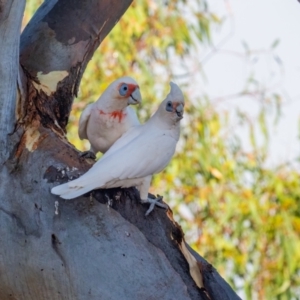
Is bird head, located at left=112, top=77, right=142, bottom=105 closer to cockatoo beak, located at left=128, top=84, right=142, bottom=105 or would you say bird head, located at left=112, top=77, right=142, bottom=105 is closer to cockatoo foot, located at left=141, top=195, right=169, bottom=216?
cockatoo beak, located at left=128, top=84, right=142, bottom=105

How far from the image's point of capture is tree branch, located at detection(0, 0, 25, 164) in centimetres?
157

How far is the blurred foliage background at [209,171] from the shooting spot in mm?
3549

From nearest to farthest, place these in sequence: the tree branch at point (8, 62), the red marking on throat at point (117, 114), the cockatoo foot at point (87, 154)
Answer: the tree branch at point (8, 62), the cockatoo foot at point (87, 154), the red marking on throat at point (117, 114)

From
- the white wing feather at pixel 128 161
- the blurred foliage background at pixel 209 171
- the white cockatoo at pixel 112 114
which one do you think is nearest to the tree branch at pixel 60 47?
the white cockatoo at pixel 112 114

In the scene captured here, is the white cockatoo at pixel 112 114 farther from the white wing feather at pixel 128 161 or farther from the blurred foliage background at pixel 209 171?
the blurred foliage background at pixel 209 171

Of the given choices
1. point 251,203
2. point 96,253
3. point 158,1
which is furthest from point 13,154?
point 158,1

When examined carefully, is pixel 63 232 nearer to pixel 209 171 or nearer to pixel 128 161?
pixel 128 161

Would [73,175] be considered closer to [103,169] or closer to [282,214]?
[103,169]

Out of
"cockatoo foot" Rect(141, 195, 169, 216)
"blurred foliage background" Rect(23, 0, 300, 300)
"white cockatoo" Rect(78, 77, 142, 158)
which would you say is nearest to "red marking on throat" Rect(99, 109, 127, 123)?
"white cockatoo" Rect(78, 77, 142, 158)

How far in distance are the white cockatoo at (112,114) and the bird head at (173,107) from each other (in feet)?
0.27

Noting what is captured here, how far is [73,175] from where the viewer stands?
1.58 m

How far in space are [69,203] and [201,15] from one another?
8.41 feet

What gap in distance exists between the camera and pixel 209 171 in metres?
3.70

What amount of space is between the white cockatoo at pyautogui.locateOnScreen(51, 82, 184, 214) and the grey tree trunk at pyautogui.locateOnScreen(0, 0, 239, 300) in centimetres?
5
